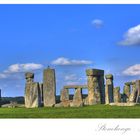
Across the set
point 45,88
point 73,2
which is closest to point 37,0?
point 73,2

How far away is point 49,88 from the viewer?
28.9 meters

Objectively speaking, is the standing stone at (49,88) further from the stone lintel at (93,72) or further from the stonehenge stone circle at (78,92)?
the stone lintel at (93,72)

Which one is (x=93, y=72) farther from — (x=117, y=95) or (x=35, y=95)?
(x=35, y=95)

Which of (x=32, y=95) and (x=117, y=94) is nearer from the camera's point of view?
(x=32, y=95)

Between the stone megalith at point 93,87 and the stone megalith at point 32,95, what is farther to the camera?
the stone megalith at point 93,87

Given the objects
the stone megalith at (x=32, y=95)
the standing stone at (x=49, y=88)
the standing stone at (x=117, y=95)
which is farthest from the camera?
the standing stone at (x=117, y=95)

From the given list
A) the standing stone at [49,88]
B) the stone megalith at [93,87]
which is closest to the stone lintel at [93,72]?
the stone megalith at [93,87]

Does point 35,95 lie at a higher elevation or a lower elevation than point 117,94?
lower

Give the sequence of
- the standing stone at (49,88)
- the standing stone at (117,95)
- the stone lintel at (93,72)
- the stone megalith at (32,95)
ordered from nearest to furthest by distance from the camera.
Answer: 1. the stone megalith at (32,95)
2. the standing stone at (49,88)
3. the stone lintel at (93,72)
4. the standing stone at (117,95)

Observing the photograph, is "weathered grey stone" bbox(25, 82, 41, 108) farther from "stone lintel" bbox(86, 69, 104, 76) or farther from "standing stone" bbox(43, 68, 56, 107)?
"stone lintel" bbox(86, 69, 104, 76)

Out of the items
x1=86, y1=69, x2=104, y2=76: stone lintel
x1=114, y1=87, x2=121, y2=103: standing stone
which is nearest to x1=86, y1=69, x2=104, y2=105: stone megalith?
x1=86, y1=69, x2=104, y2=76: stone lintel

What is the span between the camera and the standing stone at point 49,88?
28656 mm

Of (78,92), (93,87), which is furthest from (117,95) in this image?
(78,92)
